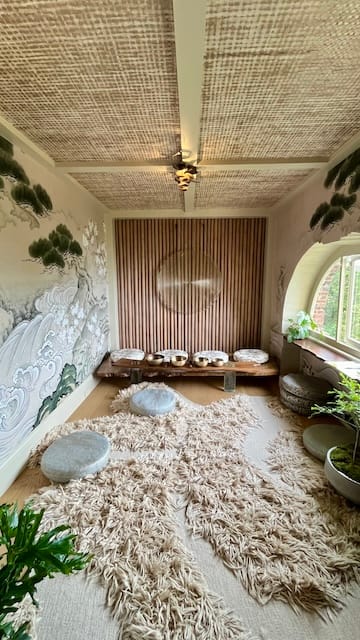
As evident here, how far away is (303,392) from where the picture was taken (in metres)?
2.79

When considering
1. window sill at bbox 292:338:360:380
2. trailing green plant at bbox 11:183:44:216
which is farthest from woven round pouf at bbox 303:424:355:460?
trailing green plant at bbox 11:183:44:216

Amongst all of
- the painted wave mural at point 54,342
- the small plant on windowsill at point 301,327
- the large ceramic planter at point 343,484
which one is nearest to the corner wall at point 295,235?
the small plant on windowsill at point 301,327

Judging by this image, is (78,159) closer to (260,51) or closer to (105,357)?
(260,51)

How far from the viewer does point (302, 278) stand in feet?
11.1

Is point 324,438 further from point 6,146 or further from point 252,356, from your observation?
point 6,146

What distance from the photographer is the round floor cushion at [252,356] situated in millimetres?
3672

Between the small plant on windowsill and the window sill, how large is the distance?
61mm

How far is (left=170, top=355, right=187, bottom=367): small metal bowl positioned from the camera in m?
3.58

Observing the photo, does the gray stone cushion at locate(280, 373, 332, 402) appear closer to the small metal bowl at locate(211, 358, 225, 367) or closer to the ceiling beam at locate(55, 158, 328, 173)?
the small metal bowl at locate(211, 358, 225, 367)

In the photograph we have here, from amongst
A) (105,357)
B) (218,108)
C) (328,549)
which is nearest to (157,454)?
(328,549)

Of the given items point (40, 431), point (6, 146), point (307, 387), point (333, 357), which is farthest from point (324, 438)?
point (6, 146)

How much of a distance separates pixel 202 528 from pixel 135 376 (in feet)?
7.08

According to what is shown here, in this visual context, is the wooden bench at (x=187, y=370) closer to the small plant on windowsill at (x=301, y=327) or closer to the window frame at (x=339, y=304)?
the small plant on windowsill at (x=301, y=327)

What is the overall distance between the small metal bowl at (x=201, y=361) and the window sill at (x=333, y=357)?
43.1 inches
